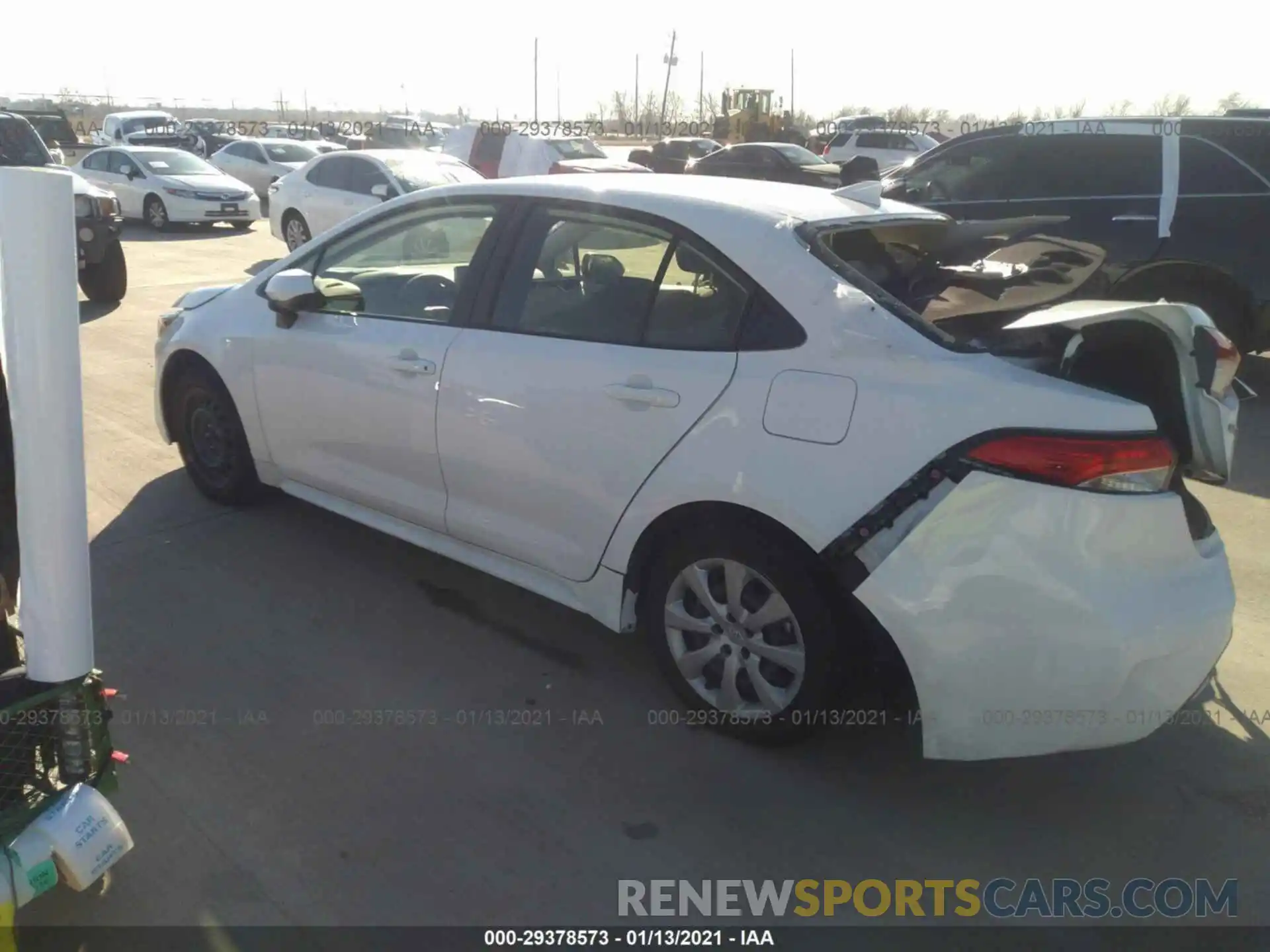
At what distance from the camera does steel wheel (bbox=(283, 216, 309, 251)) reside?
1475cm

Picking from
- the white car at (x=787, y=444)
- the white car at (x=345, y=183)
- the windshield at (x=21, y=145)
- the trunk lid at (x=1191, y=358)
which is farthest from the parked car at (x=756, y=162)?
the trunk lid at (x=1191, y=358)

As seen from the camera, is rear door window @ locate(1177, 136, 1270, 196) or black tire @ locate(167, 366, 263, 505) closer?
black tire @ locate(167, 366, 263, 505)

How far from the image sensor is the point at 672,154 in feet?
92.5

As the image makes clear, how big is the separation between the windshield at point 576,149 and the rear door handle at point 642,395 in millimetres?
16701

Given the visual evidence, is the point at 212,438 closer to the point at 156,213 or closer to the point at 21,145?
the point at 21,145

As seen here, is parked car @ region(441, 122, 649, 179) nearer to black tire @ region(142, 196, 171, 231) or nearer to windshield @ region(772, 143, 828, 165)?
windshield @ region(772, 143, 828, 165)

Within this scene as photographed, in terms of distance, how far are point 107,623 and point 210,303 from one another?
1.65 metres

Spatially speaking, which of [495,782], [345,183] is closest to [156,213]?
[345,183]

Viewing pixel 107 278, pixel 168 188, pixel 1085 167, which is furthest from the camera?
pixel 168 188

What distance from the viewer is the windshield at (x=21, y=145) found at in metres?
10.2

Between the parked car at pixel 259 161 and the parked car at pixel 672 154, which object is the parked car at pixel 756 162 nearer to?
the parked car at pixel 672 154

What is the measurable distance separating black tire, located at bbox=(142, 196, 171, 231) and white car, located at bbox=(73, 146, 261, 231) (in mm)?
11

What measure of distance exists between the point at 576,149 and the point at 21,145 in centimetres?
1115

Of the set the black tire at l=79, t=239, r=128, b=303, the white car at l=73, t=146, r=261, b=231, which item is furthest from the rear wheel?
the black tire at l=79, t=239, r=128, b=303
